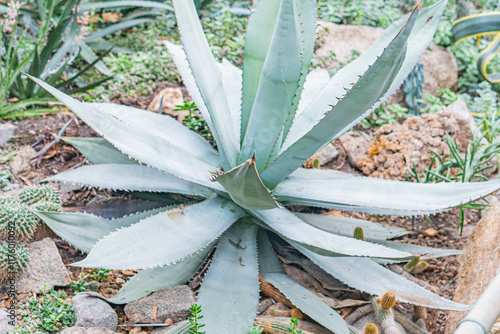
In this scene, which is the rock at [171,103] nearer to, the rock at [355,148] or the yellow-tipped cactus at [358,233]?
the rock at [355,148]

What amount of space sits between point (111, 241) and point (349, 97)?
878 millimetres

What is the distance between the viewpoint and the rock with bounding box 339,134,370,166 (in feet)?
9.11

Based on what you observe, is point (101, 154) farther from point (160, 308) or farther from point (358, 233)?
point (358, 233)

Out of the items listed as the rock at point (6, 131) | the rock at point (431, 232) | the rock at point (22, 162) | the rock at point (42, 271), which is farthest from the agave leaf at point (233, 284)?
the rock at point (6, 131)

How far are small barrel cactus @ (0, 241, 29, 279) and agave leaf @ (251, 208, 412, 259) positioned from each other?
0.89 metres

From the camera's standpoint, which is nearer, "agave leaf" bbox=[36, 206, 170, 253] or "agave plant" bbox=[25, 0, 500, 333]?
"agave plant" bbox=[25, 0, 500, 333]

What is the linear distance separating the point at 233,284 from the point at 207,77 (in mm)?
851

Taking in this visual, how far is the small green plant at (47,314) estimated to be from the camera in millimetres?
1588

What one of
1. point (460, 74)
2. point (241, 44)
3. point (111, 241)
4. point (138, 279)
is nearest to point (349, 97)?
point (111, 241)

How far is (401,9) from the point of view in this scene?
15.9 feet

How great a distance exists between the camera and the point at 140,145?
1703 millimetres

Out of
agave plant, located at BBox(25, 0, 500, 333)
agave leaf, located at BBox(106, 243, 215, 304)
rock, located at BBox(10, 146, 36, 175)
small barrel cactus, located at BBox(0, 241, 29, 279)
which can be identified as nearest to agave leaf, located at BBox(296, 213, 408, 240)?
agave plant, located at BBox(25, 0, 500, 333)

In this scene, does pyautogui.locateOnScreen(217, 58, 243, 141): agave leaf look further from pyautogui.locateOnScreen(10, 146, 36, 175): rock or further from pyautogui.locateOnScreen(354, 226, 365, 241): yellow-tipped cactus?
pyautogui.locateOnScreen(10, 146, 36, 175): rock

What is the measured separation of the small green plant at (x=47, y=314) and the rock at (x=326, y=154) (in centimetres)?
156
